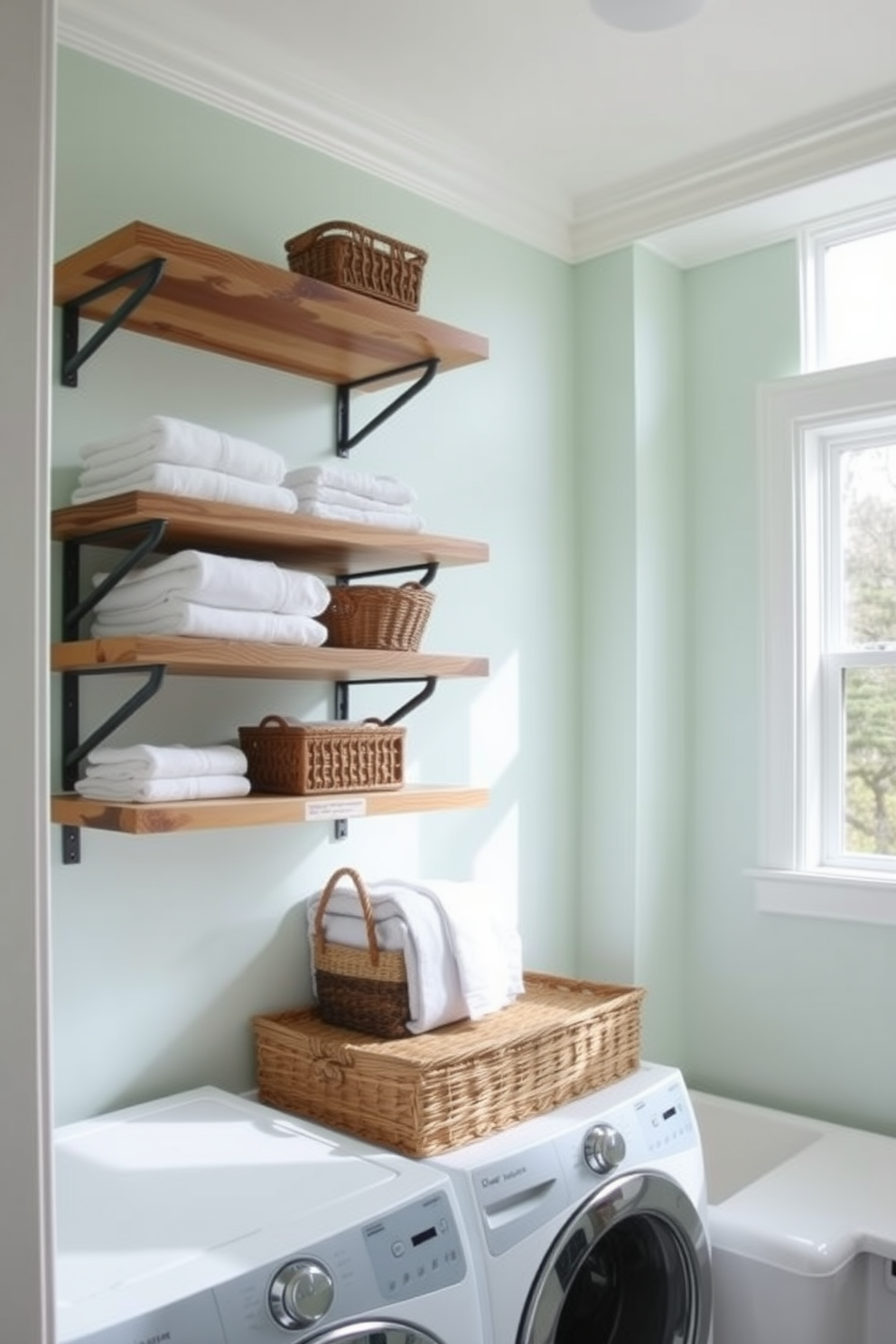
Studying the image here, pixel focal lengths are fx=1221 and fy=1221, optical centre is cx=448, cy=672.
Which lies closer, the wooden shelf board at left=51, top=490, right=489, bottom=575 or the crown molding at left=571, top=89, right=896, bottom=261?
the wooden shelf board at left=51, top=490, right=489, bottom=575

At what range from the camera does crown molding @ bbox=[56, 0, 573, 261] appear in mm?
1979

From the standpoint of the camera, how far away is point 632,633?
2.82m

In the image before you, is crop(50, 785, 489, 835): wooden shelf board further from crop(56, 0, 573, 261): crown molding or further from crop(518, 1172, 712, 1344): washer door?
crop(56, 0, 573, 261): crown molding

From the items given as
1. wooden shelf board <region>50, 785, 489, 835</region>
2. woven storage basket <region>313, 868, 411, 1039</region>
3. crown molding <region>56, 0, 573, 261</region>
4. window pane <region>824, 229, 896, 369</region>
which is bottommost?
woven storage basket <region>313, 868, 411, 1039</region>

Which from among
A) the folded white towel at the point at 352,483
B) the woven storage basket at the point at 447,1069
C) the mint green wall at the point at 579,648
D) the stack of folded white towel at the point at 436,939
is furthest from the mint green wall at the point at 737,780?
the folded white towel at the point at 352,483

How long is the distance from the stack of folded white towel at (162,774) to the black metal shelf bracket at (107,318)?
0.60m

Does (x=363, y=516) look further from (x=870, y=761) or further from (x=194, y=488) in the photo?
(x=870, y=761)

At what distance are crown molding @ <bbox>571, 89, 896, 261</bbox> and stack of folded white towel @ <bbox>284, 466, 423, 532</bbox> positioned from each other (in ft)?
3.55

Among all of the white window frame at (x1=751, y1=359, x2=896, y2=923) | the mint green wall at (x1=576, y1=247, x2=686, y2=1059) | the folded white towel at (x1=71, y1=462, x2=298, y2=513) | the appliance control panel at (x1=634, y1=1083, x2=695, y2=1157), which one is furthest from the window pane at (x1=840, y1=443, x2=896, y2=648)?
the folded white towel at (x1=71, y1=462, x2=298, y2=513)

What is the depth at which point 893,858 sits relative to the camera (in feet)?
8.92

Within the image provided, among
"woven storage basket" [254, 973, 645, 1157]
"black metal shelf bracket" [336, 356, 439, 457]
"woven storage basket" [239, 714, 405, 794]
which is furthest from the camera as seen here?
"black metal shelf bracket" [336, 356, 439, 457]

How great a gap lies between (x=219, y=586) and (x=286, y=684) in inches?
19.3

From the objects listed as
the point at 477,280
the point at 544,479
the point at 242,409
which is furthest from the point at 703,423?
the point at 242,409

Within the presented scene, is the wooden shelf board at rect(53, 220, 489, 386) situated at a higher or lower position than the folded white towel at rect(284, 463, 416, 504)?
higher
